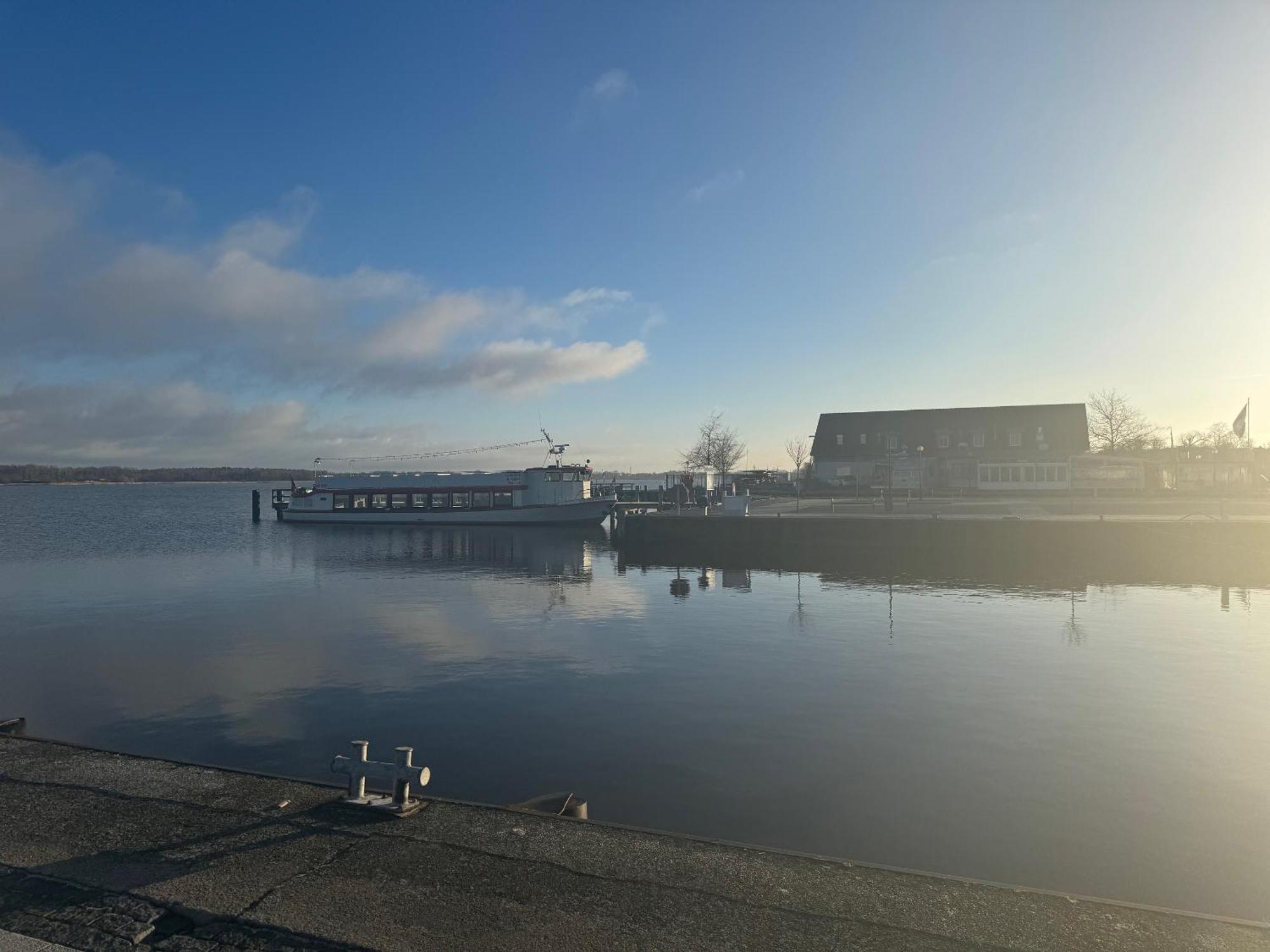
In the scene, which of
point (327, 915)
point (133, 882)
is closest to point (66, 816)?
point (133, 882)

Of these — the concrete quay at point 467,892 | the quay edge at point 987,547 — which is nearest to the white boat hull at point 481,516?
the quay edge at point 987,547

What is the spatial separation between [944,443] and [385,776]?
68152 mm

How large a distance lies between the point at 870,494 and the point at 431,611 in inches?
1731

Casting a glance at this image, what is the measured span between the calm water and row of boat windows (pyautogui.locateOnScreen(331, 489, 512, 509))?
3550 centimetres

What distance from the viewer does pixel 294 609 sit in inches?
908

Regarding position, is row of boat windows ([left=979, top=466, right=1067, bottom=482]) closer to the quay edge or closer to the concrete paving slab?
the quay edge

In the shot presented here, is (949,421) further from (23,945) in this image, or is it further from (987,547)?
(23,945)

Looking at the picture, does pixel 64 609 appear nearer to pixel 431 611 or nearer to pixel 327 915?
pixel 431 611

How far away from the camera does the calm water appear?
8031 millimetres

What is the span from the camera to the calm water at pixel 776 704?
8031 millimetres

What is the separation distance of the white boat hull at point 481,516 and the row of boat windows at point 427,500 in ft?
1.92

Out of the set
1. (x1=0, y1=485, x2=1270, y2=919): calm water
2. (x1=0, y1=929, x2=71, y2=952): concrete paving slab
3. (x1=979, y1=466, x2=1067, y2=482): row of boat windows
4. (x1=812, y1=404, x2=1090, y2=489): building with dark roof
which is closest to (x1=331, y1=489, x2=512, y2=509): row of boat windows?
(x1=812, y1=404, x2=1090, y2=489): building with dark roof

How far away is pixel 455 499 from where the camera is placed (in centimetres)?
6322

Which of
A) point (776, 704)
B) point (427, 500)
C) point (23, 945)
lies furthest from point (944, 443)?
point (23, 945)
